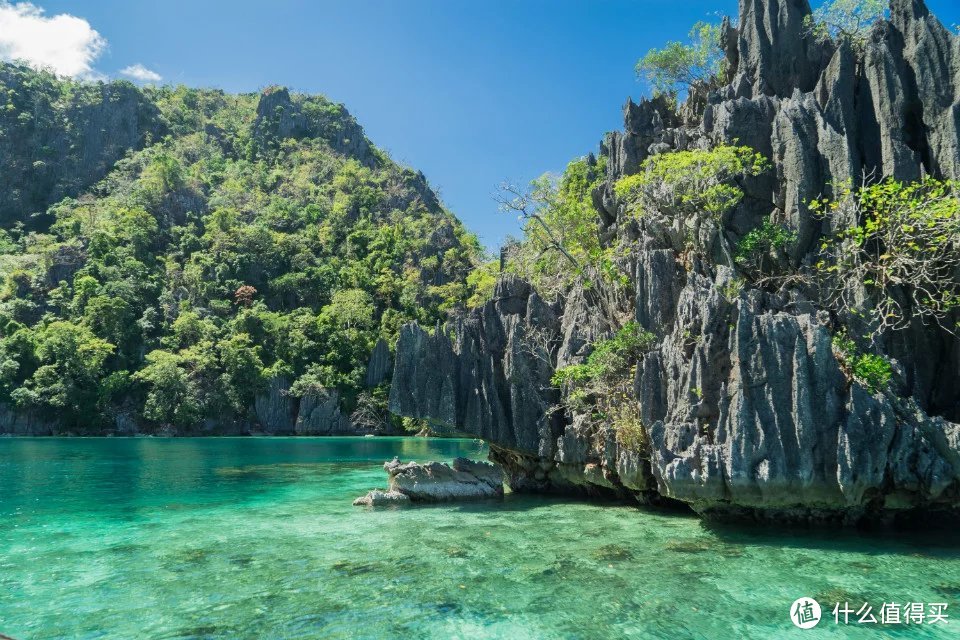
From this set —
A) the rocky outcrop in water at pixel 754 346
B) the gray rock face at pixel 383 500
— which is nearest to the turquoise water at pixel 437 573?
the gray rock face at pixel 383 500

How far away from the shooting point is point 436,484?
19.9 meters

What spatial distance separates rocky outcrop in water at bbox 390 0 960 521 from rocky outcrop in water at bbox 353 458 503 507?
1.55 meters

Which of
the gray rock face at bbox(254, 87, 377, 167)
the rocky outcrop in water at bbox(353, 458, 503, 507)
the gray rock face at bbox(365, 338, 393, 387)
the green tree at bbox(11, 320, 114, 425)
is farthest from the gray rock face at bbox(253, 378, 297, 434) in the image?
the gray rock face at bbox(254, 87, 377, 167)

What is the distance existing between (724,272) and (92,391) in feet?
210

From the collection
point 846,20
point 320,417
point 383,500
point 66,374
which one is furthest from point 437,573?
point 66,374

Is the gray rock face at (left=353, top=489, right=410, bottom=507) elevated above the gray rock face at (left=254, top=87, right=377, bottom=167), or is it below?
below

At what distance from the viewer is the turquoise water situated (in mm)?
8648

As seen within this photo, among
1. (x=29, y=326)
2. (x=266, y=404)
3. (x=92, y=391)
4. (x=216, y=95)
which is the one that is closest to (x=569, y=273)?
(x=266, y=404)

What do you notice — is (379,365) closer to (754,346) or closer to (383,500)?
(383,500)

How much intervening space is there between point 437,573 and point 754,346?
8.48 meters

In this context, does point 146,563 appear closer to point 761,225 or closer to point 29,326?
point 761,225

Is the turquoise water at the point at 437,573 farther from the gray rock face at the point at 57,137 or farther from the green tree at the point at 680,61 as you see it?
the gray rock face at the point at 57,137

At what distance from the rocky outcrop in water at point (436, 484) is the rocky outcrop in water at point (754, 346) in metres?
1.55

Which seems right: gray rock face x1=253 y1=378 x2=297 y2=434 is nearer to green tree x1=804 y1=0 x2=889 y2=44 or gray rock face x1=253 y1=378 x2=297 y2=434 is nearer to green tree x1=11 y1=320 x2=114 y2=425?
green tree x1=11 y1=320 x2=114 y2=425
